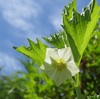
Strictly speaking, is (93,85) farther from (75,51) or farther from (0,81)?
(0,81)

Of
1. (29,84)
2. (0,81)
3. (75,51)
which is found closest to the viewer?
(75,51)

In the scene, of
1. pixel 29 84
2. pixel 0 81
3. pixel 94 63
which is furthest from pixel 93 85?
pixel 0 81

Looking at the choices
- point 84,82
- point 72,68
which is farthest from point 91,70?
point 72,68

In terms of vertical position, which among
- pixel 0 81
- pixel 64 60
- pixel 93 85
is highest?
pixel 0 81

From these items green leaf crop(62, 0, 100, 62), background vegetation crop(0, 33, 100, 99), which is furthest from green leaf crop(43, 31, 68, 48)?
background vegetation crop(0, 33, 100, 99)

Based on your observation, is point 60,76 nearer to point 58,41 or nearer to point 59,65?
point 59,65
